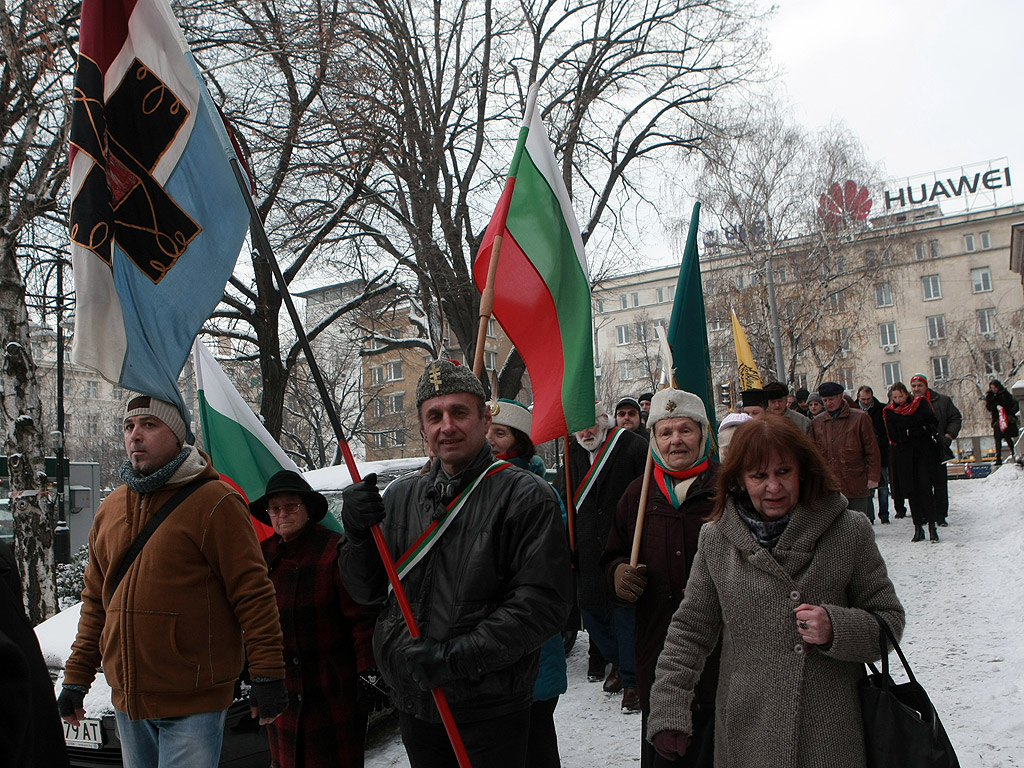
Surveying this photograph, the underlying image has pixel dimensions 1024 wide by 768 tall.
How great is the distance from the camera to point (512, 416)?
5.12 meters

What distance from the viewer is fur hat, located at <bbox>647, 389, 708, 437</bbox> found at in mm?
3881

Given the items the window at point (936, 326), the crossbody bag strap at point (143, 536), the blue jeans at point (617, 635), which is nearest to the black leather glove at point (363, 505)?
the crossbody bag strap at point (143, 536)

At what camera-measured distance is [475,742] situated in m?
2.58

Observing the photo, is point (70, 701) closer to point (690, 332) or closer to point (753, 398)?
point (690, 332)

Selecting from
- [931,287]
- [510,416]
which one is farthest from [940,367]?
[510,416]

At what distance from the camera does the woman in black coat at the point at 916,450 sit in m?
10.6

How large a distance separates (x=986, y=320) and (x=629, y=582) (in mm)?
65364

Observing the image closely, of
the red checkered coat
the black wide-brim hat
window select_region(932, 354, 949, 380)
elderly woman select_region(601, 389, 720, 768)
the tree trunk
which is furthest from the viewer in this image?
window select_region(932, 354, 949, 380)

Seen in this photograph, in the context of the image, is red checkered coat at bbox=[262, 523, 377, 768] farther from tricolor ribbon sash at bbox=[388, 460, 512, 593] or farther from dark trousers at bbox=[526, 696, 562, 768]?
tricolor ribbon sash at bbox=[388, 460, 512, 593]

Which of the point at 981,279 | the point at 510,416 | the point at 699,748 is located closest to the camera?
the point at 699,748

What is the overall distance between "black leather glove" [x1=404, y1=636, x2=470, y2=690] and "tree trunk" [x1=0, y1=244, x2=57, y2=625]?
8758mm

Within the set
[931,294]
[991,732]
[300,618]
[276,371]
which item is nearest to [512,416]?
[300,618]

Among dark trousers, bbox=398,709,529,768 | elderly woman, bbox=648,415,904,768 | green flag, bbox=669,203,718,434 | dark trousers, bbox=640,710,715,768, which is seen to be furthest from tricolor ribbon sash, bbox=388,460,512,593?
green flag, bbox=669,203,718,434

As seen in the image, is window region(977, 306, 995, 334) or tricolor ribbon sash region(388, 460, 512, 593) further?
window region(977, 306, 995, 334)
